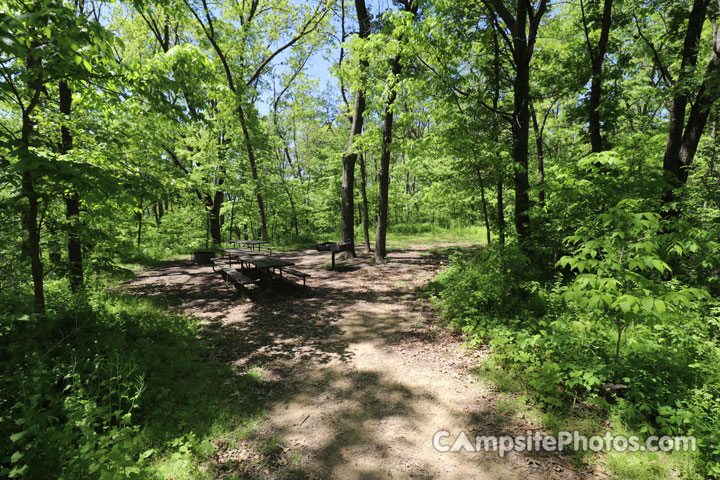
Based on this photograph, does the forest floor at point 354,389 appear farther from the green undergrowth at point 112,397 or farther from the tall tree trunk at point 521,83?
the tall tree trunk at point 521,83

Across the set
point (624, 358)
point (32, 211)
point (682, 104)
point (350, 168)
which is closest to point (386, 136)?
point (350, 168)

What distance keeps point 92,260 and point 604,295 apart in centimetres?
741

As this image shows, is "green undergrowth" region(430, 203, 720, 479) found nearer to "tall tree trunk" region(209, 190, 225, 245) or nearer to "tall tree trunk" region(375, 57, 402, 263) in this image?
"tall tree trunk" region(375, 57, 402, 263)

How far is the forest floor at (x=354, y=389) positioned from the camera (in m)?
2.63

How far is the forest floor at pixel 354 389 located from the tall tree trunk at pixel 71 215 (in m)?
1.92

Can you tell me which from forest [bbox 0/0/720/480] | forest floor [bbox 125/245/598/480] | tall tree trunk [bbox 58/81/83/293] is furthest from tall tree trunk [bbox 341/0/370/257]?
tall tree trunk [bbox 58/81/83/293]

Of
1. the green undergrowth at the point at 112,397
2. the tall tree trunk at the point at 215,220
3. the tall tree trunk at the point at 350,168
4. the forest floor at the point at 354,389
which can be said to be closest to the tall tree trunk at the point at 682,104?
the forest floor at the point at 354,389

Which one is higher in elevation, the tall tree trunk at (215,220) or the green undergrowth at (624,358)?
the tall tree trunk at (215,220)

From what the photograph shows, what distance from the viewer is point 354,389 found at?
150 inches

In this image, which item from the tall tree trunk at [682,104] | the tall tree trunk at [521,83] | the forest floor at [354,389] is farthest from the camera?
the tall tree trunk at [682,104]

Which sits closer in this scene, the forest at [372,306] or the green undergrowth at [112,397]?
the green undergrowth at [112,397]

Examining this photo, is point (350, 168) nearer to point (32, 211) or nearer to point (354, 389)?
point (354, 389)

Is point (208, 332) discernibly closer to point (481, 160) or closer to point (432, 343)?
point (432, 343)

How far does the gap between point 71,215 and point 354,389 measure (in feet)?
17.8
